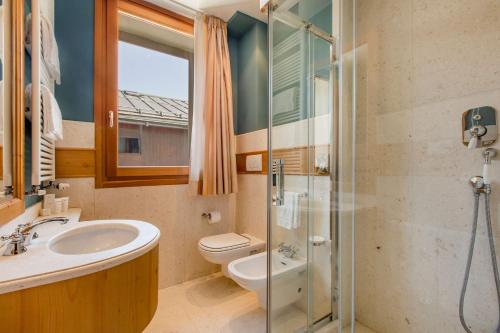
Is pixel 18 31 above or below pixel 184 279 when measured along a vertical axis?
above

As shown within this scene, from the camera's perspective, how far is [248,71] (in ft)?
7.54

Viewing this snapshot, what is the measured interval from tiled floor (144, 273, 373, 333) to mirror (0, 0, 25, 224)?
112 cm

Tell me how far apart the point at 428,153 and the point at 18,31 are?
1985 millimetres

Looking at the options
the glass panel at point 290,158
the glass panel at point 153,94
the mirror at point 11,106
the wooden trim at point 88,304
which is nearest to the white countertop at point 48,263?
the wooden trim at point 88,304

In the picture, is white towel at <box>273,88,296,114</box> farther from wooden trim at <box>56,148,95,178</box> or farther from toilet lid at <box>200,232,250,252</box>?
wooden trim at <box>56,148,95,178</box>

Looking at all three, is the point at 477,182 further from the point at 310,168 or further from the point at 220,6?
the point at 220,6

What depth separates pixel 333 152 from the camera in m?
1.37

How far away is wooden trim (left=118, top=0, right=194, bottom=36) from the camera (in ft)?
6.21

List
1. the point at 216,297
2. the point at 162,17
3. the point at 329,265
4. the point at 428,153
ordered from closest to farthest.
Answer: the point at 428,153, the point at 329,265, the point at 216,297, the point at 162,17

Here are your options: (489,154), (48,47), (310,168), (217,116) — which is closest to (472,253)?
(489,154)

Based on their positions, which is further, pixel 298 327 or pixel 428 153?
pixel 298 327

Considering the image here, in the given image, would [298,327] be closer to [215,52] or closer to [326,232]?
[326,232]

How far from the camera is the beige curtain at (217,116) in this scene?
2064 mm

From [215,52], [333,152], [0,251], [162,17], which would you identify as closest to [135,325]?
[0,251]
